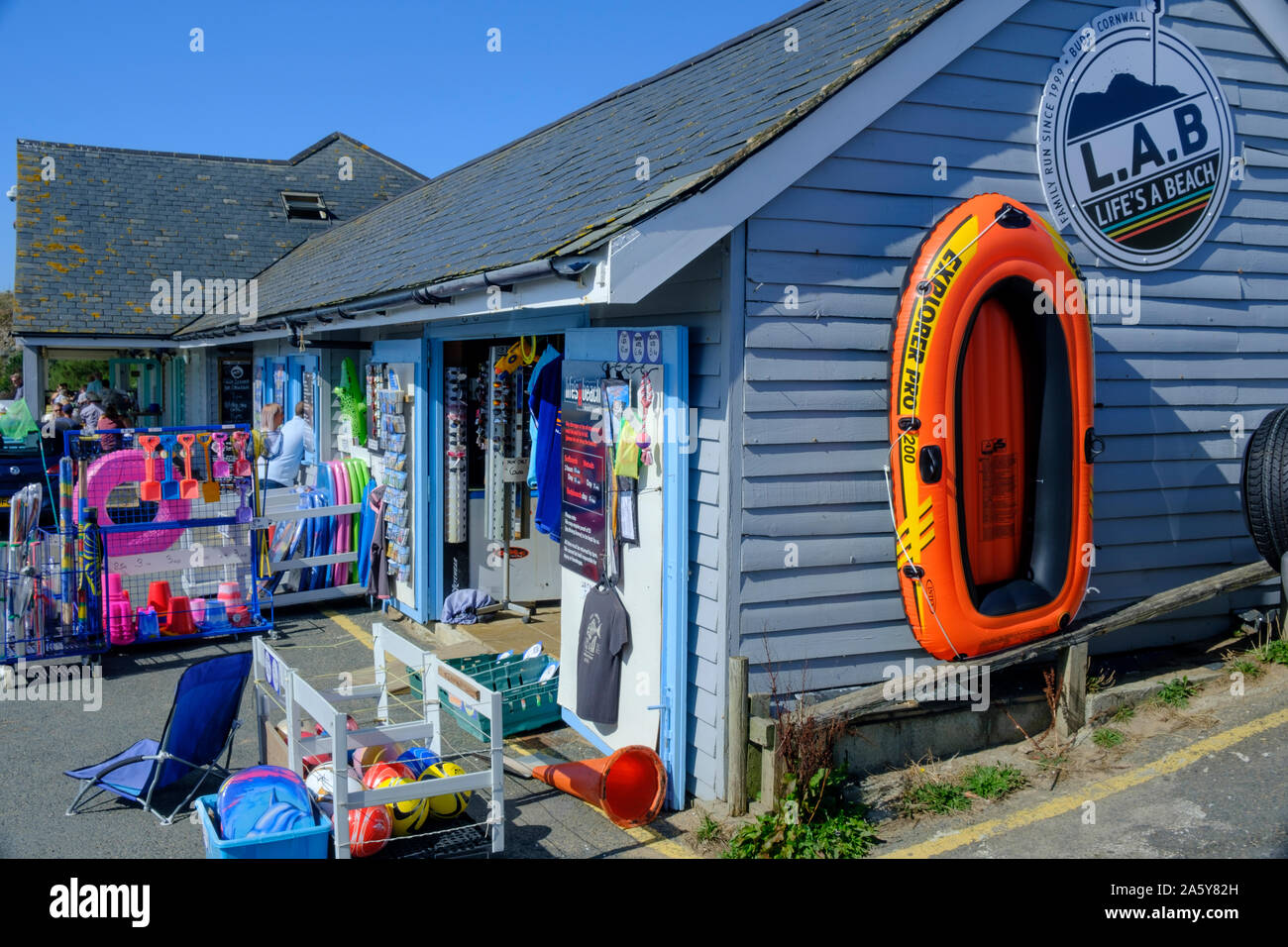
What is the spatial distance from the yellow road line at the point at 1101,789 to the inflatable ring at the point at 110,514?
655 centimetres

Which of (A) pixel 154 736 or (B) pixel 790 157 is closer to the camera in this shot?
(B) pixel 790 157

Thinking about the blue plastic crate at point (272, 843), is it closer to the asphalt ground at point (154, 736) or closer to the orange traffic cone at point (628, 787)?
the asphalt ground at point (154, 736)

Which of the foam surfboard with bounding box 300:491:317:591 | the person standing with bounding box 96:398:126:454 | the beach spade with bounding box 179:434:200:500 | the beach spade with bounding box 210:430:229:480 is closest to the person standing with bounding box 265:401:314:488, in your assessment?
the person standing with bounding box 96:398:126:454

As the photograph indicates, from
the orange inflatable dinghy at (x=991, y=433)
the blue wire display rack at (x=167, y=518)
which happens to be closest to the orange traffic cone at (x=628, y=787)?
the orange inflatable dinghy at (x=991, y=433)

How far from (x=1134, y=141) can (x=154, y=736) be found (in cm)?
720

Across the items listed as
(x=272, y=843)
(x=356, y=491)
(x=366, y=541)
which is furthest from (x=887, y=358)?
(x=356, y=491)

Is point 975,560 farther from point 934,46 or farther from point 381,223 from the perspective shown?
point 381,223

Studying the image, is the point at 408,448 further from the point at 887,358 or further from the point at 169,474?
the point at 887,358

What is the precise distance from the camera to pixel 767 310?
5336mm

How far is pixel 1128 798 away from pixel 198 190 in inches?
882

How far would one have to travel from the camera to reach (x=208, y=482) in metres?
8.95

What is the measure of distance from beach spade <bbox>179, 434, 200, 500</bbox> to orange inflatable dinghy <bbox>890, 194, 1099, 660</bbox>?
6075 millimetres

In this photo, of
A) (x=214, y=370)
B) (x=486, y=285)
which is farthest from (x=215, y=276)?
(x=486, y=285)

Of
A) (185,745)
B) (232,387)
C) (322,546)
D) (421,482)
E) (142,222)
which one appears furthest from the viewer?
(142,222)
